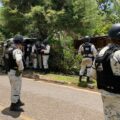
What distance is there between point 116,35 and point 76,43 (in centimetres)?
1596

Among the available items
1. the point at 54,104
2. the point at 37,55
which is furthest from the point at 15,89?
the point at 37,55

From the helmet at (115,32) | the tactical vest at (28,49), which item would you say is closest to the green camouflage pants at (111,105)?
the helmet at (115,32)

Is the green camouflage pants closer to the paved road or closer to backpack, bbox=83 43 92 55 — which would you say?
the paved road

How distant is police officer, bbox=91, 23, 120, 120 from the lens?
15.3 ft

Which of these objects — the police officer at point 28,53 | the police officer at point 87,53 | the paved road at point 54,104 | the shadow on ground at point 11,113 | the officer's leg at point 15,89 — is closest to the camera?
the paved road at point 54,104

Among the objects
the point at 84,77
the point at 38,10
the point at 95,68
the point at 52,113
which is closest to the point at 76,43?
the point at 38,10

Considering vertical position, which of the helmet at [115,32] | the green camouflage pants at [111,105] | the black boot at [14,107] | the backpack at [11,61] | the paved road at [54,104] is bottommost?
the paved road at [54,104]

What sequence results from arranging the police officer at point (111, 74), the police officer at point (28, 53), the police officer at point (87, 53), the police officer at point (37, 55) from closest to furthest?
the police officer at point (111, 74) < the police officer at point (87, 53) < the police officer at point (37, 55) < the police officer at point (28, 53)

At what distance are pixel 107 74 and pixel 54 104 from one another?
5185 mm

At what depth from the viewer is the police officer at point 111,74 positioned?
4.66 metres

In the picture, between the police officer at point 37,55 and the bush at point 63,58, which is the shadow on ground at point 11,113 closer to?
the bush at point 63,58

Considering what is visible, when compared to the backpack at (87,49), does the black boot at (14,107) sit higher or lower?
lower

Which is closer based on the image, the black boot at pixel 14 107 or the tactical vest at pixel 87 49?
the black boot at pixel 14 107

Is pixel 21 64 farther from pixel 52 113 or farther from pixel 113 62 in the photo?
pixel 113 62
